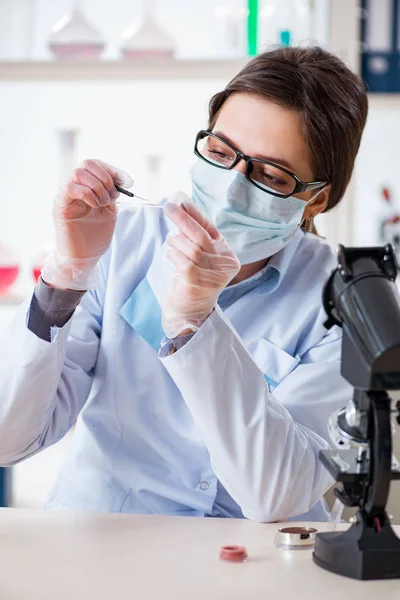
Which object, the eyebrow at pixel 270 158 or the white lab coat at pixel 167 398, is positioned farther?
the eyebrow at pixel 270 158

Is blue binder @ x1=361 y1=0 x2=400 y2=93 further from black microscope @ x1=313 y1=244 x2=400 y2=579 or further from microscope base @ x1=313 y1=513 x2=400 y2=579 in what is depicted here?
microscope base @ x1=313 y1=513 x2=400 y2=579

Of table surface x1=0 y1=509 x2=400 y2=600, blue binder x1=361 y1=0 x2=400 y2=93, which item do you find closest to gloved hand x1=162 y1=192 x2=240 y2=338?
table surface x1=0 y1=509 x2=400 y2=600

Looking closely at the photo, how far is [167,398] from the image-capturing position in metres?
1.44

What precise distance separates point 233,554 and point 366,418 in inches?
9.1

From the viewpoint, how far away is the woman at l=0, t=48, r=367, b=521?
1.19 m

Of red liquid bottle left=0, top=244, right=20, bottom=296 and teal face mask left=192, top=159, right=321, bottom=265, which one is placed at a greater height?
teal face mask left=192, top=159, right=321, bottom=265

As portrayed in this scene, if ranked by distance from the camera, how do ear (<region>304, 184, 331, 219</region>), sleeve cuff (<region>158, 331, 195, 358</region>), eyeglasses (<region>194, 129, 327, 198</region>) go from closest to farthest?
1. sleeve cuff (<region>158, 331, 195, 358</region>)
2. eyeglasses (<region>194, 129, 327, 198</region>)
3. ear (<region>304, 184, 331, 219</region>)

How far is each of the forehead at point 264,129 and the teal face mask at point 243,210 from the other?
0.06 m

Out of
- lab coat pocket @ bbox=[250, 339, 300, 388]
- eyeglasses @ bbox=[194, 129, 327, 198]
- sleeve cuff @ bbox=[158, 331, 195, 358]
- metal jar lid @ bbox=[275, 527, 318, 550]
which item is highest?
eyeglasses @ bbox=[194, 129, 327, 198]

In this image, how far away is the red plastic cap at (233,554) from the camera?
39.8 inches

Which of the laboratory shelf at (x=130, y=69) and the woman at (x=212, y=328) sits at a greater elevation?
the laboratory shelf at (x=130, y=69)

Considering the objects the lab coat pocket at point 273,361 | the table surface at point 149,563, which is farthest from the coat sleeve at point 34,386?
the lab coat pocket at point 273,361

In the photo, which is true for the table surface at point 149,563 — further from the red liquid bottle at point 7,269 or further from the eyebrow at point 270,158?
the red liquid bottle at point 7,269

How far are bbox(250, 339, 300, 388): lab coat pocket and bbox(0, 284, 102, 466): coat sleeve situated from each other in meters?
0.31
